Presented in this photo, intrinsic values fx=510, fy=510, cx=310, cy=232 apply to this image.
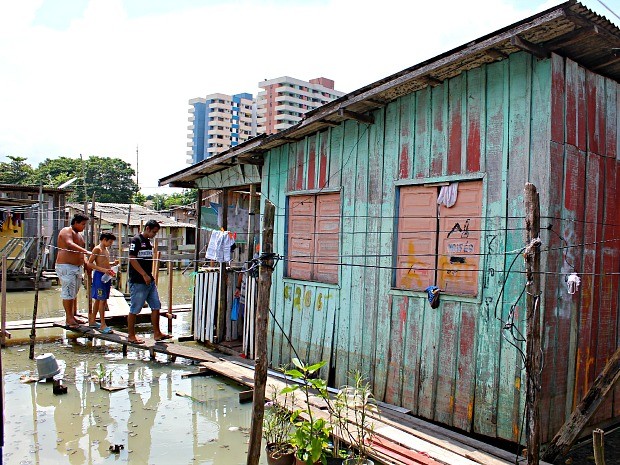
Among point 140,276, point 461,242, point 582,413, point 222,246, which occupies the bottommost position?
point 582,413

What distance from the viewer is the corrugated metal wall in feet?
16.5

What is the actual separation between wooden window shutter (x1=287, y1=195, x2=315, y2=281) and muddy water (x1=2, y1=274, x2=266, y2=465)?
2.03m

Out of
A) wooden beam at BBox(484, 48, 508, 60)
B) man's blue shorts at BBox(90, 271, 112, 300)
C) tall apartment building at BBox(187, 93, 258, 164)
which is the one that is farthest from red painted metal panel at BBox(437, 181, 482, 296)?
tall apartment building at BBox(187, 93, 258, 164)

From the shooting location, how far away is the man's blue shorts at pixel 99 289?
9.82 meters

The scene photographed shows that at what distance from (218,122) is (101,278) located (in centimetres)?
8129

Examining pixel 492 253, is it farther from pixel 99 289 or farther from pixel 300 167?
pixel 99 289

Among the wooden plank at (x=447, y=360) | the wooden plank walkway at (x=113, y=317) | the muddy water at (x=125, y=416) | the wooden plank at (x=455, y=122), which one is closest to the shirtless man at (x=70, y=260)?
the wooden plank walkway at (x=113, y=317)

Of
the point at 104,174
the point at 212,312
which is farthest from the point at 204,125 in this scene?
the point at 212,312

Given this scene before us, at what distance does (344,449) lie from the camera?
504 centimetres

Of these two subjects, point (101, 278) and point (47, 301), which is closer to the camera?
point (101, 278)

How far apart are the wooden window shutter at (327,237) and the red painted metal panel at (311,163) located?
0.24 meters

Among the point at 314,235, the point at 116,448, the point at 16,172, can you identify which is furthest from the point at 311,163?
the point at 16,172

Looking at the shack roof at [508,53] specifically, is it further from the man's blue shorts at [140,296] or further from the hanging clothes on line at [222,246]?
the man's blue shorts at [140,296]

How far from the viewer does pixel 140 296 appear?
881 cm
